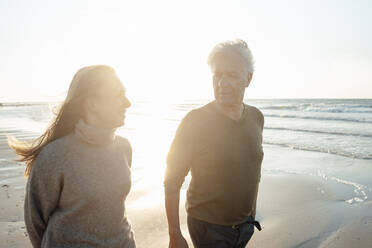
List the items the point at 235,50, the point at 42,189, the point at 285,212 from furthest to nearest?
the point at 285,212, the point at 235,50, the point at 42,189

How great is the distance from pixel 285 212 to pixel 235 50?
443 cm

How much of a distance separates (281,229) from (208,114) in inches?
138

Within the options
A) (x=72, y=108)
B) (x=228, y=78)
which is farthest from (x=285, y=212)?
(x=72, y=108)

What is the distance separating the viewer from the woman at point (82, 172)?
194cm

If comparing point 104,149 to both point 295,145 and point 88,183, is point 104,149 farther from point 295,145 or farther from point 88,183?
point 295,145

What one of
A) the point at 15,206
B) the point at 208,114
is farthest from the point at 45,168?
the point at 15,206

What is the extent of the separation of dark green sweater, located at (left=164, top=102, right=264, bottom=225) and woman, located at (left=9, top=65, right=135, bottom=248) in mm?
467

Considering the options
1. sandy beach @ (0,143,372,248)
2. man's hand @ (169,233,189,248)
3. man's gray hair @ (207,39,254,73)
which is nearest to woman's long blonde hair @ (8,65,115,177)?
man's gray hair @ (207,39,254,73)

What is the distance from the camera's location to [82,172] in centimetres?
202

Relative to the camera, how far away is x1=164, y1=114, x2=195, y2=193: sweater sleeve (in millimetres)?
2184

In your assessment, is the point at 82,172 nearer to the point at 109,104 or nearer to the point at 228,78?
the point at 109,104

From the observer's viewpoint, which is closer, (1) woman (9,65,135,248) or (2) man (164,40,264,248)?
(1) woman (9,65,135,248)

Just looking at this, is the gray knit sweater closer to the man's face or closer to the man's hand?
the man's hand

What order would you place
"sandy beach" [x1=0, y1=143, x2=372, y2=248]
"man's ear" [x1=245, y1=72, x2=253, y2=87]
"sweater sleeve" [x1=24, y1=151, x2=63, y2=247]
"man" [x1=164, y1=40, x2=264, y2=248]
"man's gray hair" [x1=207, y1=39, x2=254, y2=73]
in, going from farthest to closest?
"sandy beach" [x1=0, y1=143, x2=372, y2=248] → "man's ear" [x1=245, y1=72, x2=253, y2=87] → "man's gray hair" [x1=207, y1=39, x2=254, y2=73] → "man" [x1=164, y1=40, x2=264, y2=248] → "sweater sleeve" [x1=24, y1=151, x2=63, y2=247]
